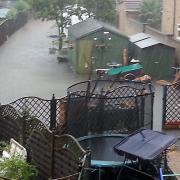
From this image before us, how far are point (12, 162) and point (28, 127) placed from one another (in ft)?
3.78

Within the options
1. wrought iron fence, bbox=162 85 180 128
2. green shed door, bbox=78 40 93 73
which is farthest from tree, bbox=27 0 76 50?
wrought iron fence, bbox=162 85 180 128

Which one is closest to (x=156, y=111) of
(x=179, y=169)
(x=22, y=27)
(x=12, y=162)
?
(x=179, y=169)

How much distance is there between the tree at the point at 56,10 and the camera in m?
29.5

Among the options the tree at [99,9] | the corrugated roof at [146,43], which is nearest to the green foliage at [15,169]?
the corrugated roof at [146,43]

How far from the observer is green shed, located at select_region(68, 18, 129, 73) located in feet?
77.5

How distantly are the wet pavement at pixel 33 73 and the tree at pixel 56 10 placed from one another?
8.03ft

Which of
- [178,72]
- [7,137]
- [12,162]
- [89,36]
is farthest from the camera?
[89,36]

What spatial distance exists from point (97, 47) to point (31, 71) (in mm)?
4168

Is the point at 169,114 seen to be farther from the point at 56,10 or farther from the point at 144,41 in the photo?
the point at 56,10

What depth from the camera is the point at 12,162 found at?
28.1 ft

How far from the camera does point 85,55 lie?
2397 cm

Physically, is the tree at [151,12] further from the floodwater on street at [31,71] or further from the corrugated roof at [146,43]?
the corrugated roof at [146,43]

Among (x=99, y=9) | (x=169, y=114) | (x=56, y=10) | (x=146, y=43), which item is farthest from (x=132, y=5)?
(x=169, y=114)

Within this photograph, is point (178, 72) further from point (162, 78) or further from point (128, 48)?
point (128, 48)
